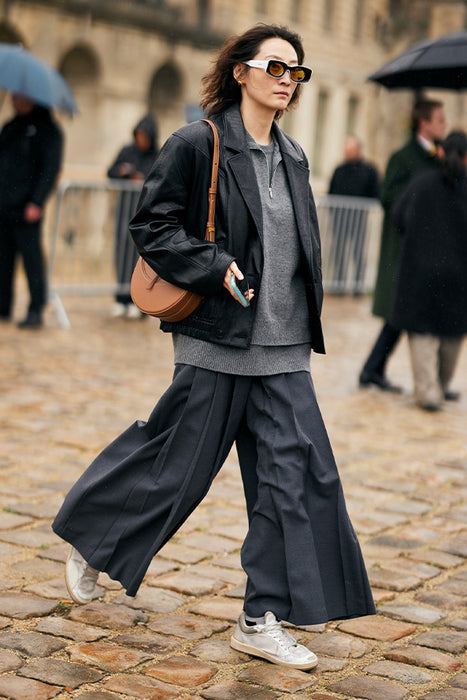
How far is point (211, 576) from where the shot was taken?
463 centimetres

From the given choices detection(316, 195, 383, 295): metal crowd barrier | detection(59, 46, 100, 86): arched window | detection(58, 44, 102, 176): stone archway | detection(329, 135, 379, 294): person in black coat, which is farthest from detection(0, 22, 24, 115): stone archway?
detection(316, 195, 383, 295): metal crowd barrier

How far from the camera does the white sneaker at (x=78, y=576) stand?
13.2 feet

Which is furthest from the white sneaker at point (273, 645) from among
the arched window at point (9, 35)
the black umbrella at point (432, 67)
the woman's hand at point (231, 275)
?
the arched window at point (9, 35)

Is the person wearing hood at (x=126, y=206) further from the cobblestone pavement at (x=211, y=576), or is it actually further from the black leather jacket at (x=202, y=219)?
the black leather jacket at (x=202, y=219)

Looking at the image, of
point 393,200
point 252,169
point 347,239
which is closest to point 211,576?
point 252,169

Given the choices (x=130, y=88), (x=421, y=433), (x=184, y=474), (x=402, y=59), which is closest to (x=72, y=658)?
(x=184, y=474)

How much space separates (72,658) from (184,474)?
0.64 meters

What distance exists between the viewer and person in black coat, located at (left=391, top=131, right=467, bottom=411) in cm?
864

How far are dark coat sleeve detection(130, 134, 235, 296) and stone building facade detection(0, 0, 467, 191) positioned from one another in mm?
24363

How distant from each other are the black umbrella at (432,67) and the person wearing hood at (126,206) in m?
4.23

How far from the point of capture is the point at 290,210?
152 inches

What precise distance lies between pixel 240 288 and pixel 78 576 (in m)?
1.10

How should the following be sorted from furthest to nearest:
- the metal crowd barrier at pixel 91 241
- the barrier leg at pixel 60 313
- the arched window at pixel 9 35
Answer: the arched window at pixel 9 35 < the metal crowd barrier at pixel 91 241 < the barrier leg at pixel 60 313

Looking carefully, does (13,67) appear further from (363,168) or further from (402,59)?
(363,168)
